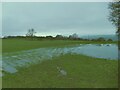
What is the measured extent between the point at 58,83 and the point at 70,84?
94cm

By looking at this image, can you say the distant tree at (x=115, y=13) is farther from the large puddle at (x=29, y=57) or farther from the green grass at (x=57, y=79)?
the large puddle at (x=29, y=57)

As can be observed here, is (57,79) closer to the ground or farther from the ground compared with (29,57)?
closer to the ground

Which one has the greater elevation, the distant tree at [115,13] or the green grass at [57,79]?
the distant tree at [115,13]

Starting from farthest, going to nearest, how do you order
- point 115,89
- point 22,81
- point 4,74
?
point 4,74 < point 22,81 < point 115,89

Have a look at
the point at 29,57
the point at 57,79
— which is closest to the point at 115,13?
the point at 57,79

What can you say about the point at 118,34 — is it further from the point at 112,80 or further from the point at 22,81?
the point at 22,81

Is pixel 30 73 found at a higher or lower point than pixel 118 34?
lower


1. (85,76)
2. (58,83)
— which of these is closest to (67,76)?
(85,76)

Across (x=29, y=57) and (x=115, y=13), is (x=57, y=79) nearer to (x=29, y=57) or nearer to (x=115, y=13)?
(x=115, y=13)

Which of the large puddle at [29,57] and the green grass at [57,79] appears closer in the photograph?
the green grass at [57,79]

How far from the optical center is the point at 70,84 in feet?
70.4

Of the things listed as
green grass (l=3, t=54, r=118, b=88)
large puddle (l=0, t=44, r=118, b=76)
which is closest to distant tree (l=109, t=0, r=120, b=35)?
green grass (l=3, t=54, r=118, b=88)

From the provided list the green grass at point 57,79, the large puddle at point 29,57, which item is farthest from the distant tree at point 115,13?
the large puddle at point 29,57

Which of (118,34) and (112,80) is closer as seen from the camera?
(112,80)
